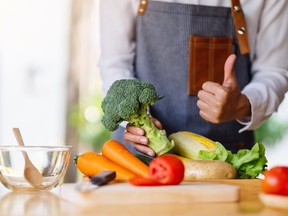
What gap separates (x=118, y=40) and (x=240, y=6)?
50 centimetres

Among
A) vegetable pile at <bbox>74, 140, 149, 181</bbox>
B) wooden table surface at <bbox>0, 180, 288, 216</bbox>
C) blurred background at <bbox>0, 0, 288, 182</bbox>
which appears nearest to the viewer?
wooden table surface at <bbox>0, 180, 288, 216</bbox>

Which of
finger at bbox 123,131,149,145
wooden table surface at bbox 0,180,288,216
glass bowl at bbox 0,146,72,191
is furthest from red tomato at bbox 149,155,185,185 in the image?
finger at bbox 123,131,149,145

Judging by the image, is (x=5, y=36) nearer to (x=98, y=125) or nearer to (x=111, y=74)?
(x=98, y=125)

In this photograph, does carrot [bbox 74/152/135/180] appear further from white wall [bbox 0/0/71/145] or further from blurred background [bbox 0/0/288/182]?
white wall [bbox 0/0/71/145]

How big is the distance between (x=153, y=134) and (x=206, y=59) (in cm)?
66

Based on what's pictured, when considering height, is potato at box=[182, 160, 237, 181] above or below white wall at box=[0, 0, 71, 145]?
above

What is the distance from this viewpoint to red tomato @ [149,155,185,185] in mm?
1762

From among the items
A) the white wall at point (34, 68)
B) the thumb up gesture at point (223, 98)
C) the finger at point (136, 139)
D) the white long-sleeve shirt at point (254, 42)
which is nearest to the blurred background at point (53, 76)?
the white wall at point (34, 68)

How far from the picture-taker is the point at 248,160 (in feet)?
7.66

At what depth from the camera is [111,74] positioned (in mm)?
3043

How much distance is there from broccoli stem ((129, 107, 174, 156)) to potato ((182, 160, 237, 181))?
0.26 m

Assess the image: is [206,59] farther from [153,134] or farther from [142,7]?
[153,134]

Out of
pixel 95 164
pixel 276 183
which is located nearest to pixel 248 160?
pixel 95 164

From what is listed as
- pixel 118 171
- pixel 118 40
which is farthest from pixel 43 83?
pixel 118 171
